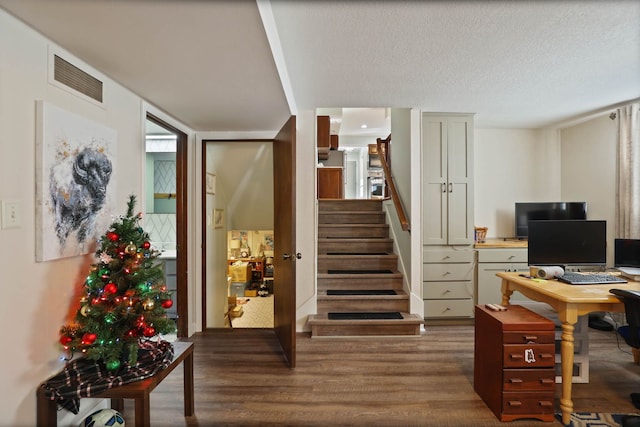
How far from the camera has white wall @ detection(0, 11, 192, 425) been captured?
1404 millimetres

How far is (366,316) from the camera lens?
11.1ft

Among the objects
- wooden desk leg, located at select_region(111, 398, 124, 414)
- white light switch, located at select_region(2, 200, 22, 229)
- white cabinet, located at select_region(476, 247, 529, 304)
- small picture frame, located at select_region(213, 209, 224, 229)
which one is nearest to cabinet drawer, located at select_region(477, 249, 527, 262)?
white cabinet, located at select_region(476, 247, 529, 304)

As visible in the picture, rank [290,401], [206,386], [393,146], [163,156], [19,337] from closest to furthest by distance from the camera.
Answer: [19,337], [290,401], [206,386], [163,156], [393,146]

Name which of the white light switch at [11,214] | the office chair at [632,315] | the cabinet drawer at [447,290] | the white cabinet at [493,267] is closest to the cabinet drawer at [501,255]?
the white cabinet at [493,267]

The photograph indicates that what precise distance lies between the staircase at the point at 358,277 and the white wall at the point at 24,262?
85.0 inches

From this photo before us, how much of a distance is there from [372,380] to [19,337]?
2149 mm

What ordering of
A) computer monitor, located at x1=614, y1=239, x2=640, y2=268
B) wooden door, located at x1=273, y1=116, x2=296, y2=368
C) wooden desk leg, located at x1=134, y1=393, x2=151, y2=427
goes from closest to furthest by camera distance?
wooden desk leg, located at x1=134, y1=393, x2=151, y2=427
computer monitor, located at x1=614, y1=239, x2=640, y2=268
wooden door, located at x1=273, y1=116, x2=296, y2=368

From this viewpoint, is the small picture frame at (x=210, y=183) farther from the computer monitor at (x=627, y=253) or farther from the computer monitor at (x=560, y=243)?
the computer monitor at (x=627, y=253)

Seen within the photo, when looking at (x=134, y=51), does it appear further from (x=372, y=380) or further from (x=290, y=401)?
(x=372, y=380)

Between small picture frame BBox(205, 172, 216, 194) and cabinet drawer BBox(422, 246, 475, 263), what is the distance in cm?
256

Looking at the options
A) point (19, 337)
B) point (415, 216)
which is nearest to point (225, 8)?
point (19, 337)

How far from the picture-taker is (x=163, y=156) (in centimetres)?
421

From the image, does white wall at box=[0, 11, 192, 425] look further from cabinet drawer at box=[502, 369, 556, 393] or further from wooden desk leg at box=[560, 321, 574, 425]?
wooden desk leg at box=[560, 321, 574, 425]

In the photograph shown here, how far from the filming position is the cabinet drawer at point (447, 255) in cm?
372
